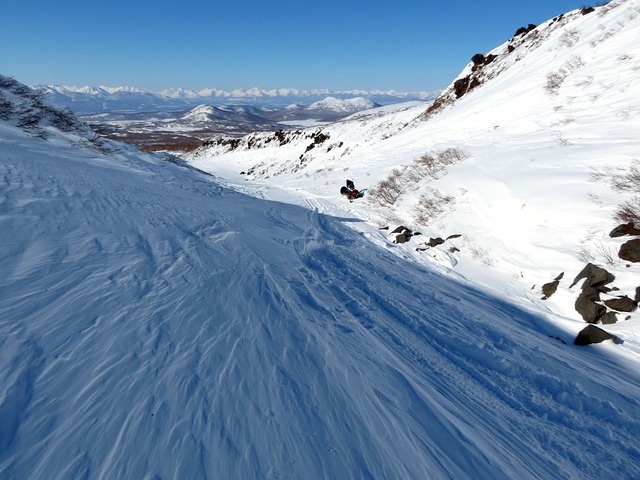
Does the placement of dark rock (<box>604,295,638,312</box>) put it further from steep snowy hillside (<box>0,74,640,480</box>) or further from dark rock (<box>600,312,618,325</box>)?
steep snowy hillside (<box>0,74,640,480</box>)

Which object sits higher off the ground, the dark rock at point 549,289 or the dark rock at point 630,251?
the dark rock at point 630,251

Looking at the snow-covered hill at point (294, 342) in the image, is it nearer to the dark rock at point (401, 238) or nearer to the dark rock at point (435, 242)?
the dark rock at point (401, 238)

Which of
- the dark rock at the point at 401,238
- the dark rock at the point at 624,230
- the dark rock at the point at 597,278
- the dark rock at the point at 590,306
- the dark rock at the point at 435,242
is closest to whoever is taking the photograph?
the dark rock at the point at 590,306

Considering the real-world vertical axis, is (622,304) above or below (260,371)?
above

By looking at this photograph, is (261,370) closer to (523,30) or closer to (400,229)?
(400,229)

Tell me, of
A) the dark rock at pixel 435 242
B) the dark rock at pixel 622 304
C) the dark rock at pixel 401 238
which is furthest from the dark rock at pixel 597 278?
the dark rock at pixel 401 238

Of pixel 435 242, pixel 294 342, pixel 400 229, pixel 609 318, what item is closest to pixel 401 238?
pixel 400 229

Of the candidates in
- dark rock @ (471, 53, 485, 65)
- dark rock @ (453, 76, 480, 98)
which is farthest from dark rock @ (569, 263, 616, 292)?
dark rock @ (471, 53, 485, 65)
